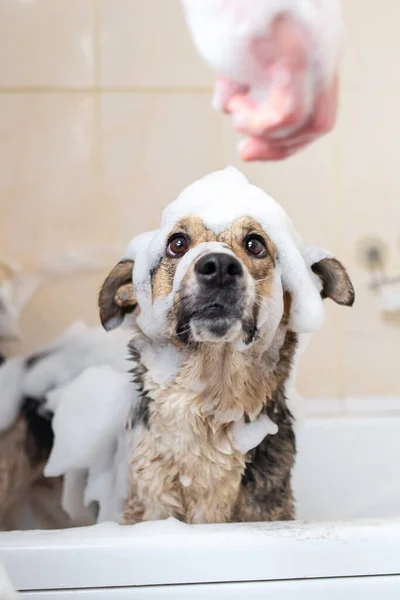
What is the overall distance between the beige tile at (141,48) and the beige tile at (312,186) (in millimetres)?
237

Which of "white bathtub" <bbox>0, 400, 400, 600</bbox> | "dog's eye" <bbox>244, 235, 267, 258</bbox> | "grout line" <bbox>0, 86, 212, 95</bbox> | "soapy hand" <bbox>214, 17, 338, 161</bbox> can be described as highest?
"grout line" <bbox>0, 86, 212, 95</bbox>

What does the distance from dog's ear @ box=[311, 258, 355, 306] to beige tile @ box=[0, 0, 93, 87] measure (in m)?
0.81

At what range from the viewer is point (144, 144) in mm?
1274

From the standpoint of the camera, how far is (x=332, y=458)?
3.63ft

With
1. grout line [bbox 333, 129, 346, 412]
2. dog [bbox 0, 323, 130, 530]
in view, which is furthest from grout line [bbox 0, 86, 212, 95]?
dog [bbox 0, 323, 130, 530]

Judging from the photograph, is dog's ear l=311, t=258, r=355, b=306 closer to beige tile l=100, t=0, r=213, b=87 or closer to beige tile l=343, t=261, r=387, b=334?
beige tile l=343, t=261, r=387, b=334

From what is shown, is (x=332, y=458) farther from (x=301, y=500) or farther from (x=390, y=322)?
(x=390, y=322)

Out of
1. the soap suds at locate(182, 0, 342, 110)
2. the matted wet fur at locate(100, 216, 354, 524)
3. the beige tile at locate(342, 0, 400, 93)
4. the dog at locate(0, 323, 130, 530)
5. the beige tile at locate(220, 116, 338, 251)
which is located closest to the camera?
the soap suds at locate(182, 0, 342, 110)

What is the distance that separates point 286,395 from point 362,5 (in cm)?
84

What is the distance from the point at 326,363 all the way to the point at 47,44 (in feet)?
2.95

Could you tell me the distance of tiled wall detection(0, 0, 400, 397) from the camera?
1.26 metres

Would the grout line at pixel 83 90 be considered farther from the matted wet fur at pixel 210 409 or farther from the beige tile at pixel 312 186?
the matted wet fur at pixel 210 409

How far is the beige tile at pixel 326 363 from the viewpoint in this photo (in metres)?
1.21

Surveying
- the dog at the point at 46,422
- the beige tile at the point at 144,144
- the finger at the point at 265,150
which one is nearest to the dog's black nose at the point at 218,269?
the finger at the point at 265,150
